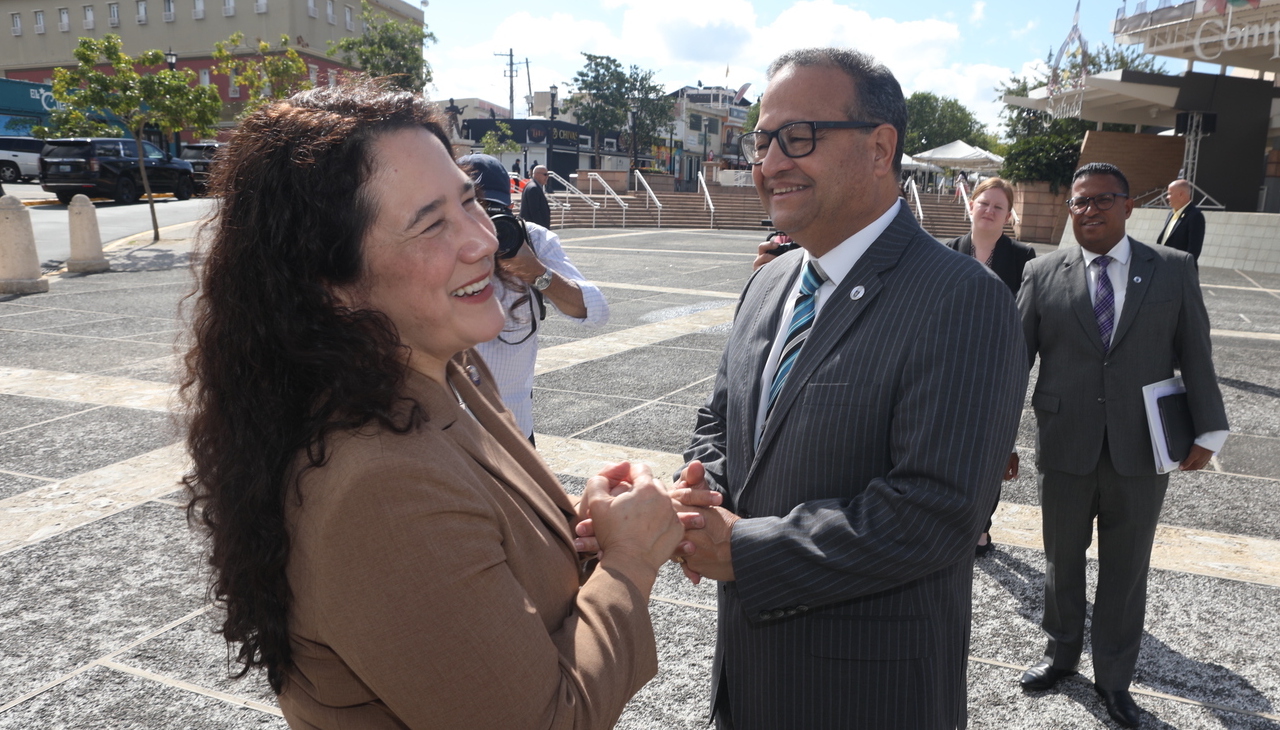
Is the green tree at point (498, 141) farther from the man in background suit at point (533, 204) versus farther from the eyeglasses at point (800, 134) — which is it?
the eyeglasses at point (800, 134)

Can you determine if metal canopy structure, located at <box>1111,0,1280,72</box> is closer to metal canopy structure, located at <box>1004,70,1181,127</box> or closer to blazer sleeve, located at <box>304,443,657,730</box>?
metal canopy structure, located at <box>1004,70,1181,127</box>

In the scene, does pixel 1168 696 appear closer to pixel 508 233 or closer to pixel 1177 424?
pixel 1177 424

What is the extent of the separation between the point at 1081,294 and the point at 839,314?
2.14m

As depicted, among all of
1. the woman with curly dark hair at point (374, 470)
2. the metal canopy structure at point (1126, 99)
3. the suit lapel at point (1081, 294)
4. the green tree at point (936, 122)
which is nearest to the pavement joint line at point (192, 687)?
the woman with curly dark hair at point (374, 470)

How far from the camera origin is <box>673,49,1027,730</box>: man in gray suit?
171 centimetres

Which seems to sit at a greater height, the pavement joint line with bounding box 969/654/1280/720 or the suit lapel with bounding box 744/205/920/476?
the suit lapel with bounding box 744/205/920/476

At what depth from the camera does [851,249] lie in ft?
6.70

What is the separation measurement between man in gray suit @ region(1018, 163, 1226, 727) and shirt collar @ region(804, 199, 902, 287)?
189 centimetres

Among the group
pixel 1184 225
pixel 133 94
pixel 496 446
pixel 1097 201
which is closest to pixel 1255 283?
pixel 1184 225

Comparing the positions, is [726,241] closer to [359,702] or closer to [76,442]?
[76,442]

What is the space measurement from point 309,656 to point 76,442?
5552 millimetres

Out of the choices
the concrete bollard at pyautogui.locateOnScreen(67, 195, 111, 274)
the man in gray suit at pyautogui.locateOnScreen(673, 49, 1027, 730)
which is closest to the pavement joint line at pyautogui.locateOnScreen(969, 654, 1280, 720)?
the man in gray suit at pyautogui.locateOnScreen(673, 49, 1027, 730)

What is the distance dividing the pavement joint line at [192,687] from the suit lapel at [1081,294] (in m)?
3.38

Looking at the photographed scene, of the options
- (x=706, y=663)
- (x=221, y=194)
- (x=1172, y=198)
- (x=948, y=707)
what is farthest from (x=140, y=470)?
(x=1172, y=198)
